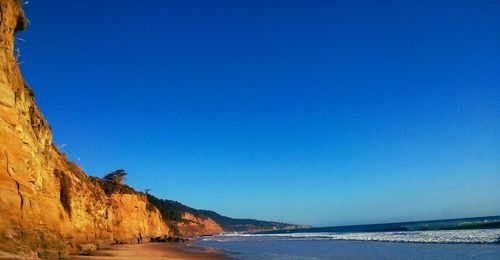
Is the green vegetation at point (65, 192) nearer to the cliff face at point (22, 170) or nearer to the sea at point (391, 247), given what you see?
the cliff face at point (22, 170)

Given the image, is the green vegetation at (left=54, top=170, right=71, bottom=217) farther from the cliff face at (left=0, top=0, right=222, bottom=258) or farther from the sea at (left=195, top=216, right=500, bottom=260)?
the sea at (left=195, top=216, right=500, bottom=260)

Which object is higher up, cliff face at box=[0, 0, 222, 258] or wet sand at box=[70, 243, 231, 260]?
cliff face at box=[0, 0, 222, 258]

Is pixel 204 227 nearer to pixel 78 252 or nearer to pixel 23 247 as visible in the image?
pixel 78 252

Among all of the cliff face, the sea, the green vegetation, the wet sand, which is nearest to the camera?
the cliff face

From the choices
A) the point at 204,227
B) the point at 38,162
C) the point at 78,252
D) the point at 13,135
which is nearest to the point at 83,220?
the point at 78,252

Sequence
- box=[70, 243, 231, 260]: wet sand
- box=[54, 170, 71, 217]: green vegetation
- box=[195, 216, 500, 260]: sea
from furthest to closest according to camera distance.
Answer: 1. box=[54, 170, 71, 217]: green vegetation
2. box=[195, 216, 500, 260]: sea
3. box=[70, 243, 231, 260]: wet sand

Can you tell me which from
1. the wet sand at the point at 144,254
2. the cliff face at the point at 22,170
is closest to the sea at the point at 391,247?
the wet sand at the point at 144,254

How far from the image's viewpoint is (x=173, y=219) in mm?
157125

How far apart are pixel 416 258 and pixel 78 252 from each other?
65.8 ft

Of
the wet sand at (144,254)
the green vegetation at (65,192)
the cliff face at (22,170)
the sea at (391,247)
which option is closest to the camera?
the cliff face at (22,170)

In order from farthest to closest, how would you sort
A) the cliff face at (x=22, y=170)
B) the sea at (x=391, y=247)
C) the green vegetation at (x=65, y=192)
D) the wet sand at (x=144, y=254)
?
the green vegetation at (x=65, y=192) < the sea at (x=391, y=247) < the wet sand at (x=144, y=254) < the cliff face at (x=22, y=170)

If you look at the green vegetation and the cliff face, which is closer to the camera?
the cliff face

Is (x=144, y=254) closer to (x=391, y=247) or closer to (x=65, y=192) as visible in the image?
(x=65, y=192)

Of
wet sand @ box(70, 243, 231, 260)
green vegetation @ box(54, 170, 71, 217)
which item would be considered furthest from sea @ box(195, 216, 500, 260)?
green vegetation @ box(54, 170, 71, 217)
